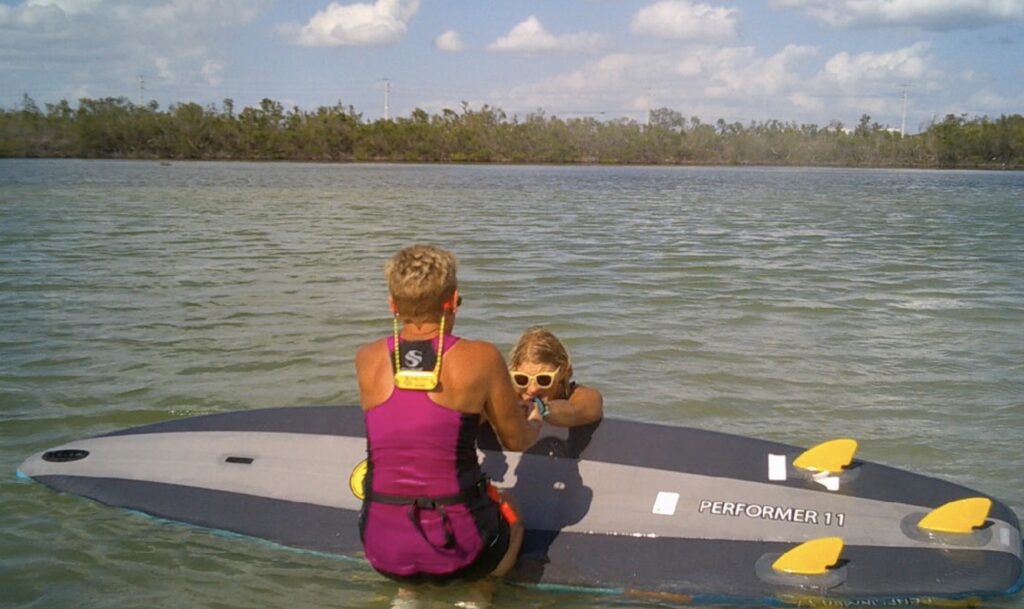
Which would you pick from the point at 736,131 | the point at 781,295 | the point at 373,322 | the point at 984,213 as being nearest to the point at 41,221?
the point at 373,322

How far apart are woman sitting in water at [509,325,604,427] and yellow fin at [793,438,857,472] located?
118 cm

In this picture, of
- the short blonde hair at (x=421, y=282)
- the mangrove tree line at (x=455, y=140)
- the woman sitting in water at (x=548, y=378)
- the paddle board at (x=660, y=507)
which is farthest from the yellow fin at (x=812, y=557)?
the mangrove tree line at (x=455, y=140)

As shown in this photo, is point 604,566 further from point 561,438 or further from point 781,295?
point 781,295

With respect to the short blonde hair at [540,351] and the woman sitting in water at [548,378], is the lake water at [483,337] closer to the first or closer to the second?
the woman sitting in water at [548,378]

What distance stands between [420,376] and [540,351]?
162cm

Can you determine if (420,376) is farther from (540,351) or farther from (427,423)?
(540,351)

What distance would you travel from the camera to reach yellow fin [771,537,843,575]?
14.6 ft

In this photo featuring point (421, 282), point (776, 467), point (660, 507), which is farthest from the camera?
point (776, 467)

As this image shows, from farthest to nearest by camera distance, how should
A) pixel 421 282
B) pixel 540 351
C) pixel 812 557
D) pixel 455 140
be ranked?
1. pixel 455 140
2. pixel 540 351
3. pixel 812 557
4. pixel 421 282

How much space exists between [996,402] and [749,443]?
3.52 m

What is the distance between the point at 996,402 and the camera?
7859 mm

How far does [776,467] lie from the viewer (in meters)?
5.21

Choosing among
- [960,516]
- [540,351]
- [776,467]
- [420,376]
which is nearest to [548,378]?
[540,351]

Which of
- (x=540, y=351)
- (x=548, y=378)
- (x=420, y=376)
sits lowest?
(x=548, y=378)
